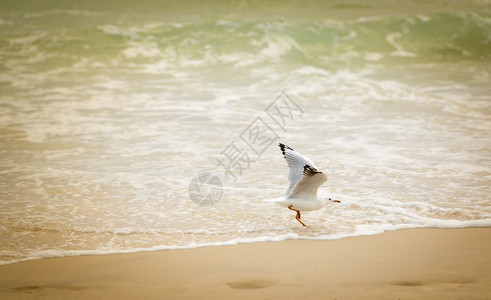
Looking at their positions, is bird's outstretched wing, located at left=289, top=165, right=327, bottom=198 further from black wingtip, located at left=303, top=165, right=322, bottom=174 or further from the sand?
the sand

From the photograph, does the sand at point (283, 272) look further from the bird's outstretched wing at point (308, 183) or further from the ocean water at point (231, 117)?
the bird's outstretched wing at point (308, 183)

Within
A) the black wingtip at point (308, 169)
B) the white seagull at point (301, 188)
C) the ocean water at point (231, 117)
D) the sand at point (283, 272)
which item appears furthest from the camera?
the ocean water at point (231, 117)

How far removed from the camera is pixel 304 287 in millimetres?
3459

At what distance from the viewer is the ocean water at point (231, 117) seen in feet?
15.7

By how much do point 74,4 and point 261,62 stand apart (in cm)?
682

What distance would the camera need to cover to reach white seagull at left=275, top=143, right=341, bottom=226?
14.1ft

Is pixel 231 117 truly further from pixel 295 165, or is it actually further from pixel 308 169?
pixel 308 169

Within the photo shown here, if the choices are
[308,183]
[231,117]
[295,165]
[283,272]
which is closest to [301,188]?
[308,183]

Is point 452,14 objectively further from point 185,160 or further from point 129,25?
point 185,160

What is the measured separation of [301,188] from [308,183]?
0.29 feet

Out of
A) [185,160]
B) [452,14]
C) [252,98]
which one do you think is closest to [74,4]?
[252,98]

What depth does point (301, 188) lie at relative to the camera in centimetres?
440

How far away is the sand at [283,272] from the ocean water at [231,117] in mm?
236

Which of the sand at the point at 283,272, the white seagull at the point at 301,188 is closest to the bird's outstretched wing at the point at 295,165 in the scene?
the white seagull at the point at 301,188
